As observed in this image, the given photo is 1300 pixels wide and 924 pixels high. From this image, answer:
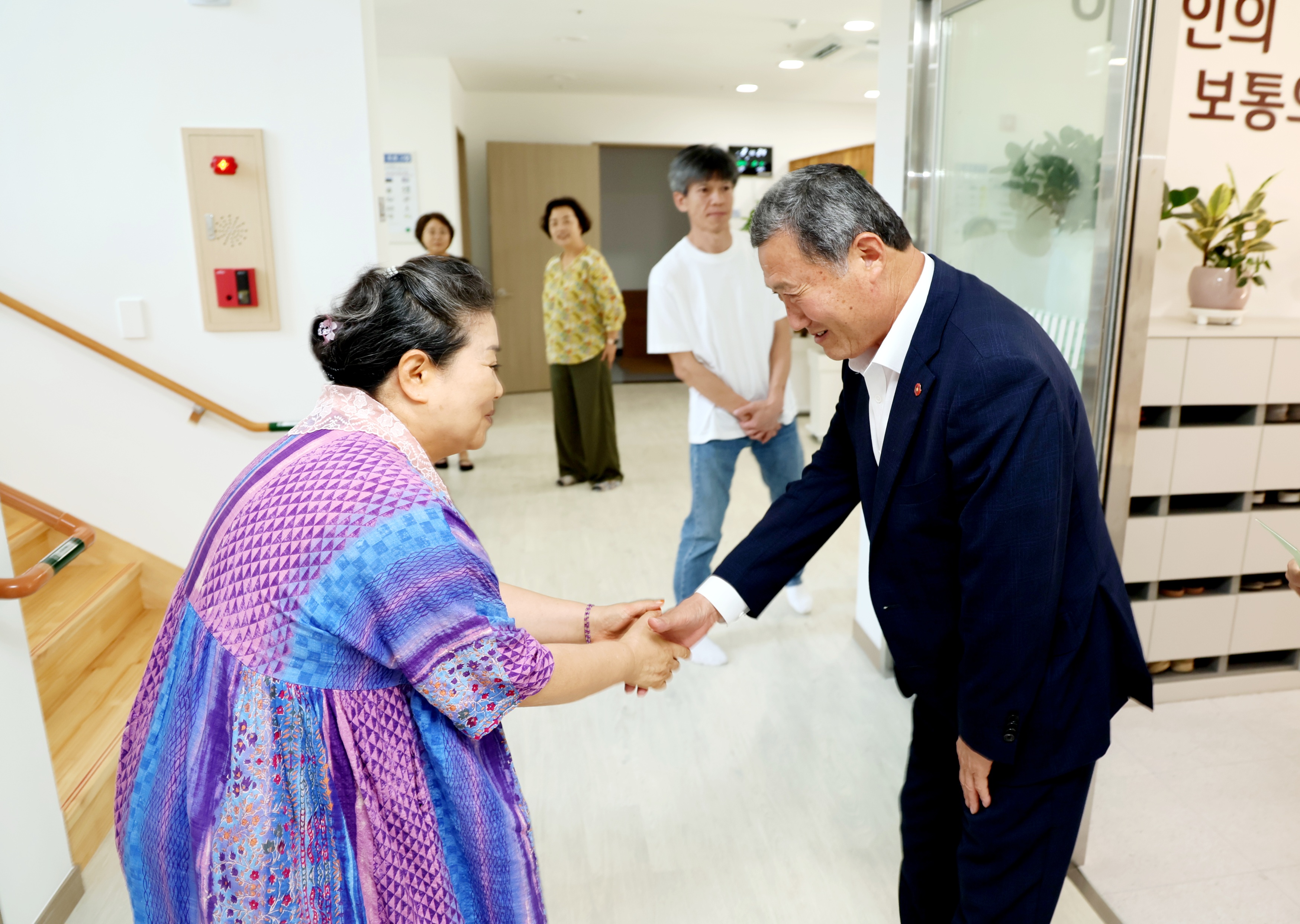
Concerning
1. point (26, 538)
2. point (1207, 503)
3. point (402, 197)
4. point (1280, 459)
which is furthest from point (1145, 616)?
point (402, 197)

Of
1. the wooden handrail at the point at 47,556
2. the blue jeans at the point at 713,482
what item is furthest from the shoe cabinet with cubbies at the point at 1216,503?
the wooden handrail at the point at 47,556

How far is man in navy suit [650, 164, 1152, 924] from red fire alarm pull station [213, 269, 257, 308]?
7.43 ft

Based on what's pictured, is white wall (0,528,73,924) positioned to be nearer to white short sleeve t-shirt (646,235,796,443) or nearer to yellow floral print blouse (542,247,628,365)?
white short sleeve t-shirt (646,235,796,443)

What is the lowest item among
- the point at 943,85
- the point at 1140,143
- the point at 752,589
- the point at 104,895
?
the point at 104,895

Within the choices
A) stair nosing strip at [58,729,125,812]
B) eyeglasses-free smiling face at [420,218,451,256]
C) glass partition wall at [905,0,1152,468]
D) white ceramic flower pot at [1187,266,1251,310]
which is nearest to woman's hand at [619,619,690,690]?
glass partition wall at [905,0,1152,468]

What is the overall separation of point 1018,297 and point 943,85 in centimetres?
71

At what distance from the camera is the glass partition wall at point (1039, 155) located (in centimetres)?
170

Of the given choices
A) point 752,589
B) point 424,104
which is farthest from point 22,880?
point 424,104

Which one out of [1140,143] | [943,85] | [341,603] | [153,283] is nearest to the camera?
[341,603]

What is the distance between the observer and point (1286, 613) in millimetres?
2863

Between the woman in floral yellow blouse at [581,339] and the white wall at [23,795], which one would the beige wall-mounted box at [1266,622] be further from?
the white wall at [23,795]

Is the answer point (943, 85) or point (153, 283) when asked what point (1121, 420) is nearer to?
point (943, 85)

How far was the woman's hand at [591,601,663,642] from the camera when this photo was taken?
1662 mm

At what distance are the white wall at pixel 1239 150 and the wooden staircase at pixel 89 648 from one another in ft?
11.0
